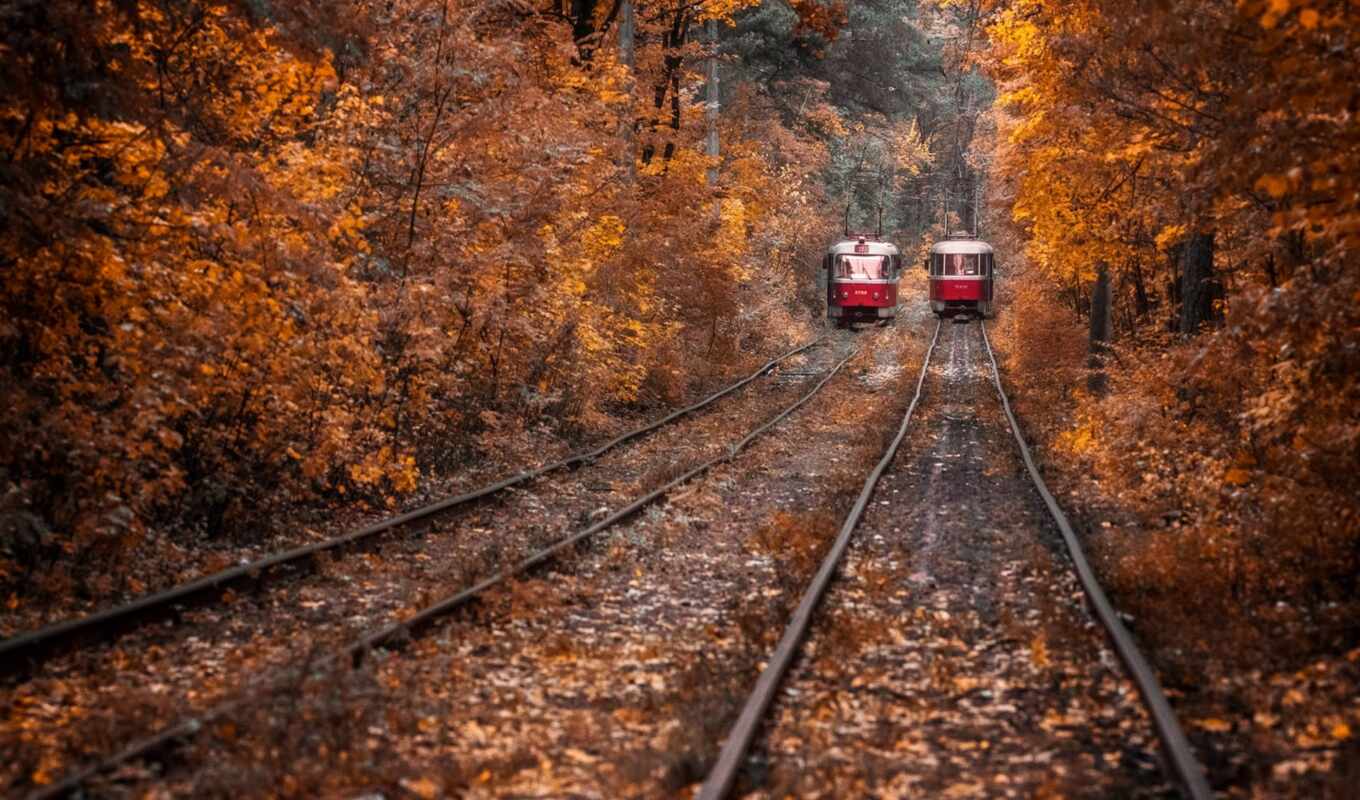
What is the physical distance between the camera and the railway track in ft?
16.5

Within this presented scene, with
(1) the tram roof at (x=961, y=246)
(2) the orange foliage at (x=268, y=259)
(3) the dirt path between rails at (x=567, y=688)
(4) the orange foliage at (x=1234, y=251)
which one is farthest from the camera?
(1) the tram roof at (x=961, y=246)

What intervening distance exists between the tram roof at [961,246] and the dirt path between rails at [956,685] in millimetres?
31268

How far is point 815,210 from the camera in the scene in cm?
4794

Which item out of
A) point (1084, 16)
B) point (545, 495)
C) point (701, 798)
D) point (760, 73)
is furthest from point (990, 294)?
point (701, 798)

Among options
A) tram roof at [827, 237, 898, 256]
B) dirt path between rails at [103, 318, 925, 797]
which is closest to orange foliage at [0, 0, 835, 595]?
dirt path between rails at [103, 318, 925, 797]

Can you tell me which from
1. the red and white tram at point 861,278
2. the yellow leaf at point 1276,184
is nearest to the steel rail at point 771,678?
the yellow leaf at point 1276,184

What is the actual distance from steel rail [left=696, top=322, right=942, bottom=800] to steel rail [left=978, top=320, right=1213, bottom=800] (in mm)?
1885

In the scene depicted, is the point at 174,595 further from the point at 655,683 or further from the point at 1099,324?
the point at 1099,324

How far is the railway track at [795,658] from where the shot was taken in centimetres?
503

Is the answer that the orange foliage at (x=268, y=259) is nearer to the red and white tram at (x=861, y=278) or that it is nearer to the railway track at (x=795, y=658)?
the railway track at (x=795, y=658)

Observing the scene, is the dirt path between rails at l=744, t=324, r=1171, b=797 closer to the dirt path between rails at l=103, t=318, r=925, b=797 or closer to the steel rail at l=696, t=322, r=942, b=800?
the steel rail at l=696, t=322, r=942, b=800

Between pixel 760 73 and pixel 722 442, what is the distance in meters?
19.7

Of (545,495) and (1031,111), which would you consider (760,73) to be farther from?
(545,495)

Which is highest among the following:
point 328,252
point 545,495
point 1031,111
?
point 1031,111
